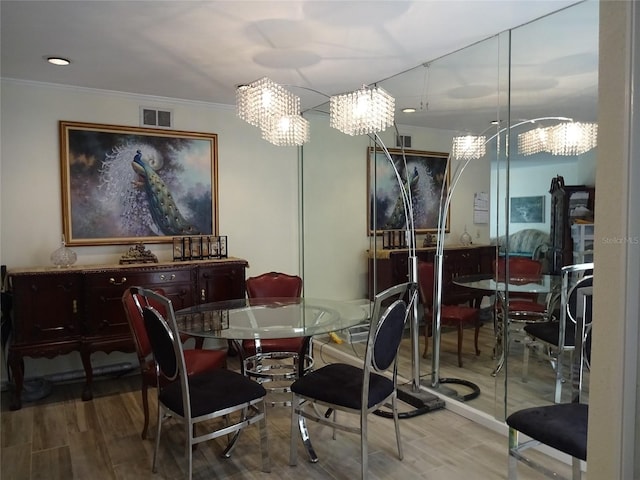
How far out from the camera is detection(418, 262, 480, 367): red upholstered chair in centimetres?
343

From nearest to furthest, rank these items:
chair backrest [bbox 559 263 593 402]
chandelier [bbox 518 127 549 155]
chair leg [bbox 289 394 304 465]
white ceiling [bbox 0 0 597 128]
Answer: chair backrest [bbox 559 263 593 402]
white ceiling [bbox 0 0 597 128]
chair leg [bbox 289 394 304 465]
chandelier [bbox 518 127 549 155]

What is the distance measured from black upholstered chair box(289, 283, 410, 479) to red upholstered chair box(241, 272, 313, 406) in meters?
0.36

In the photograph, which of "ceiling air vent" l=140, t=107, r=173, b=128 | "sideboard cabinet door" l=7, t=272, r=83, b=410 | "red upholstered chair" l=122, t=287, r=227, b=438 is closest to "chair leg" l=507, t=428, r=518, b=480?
"red upholstered chair" l=122, t=287, r=227, b=438

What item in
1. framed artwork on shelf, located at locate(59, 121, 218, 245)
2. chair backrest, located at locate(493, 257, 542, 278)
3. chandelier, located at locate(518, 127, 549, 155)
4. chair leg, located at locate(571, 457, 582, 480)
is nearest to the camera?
chair leg, located at locate(571, 457, 582, 480)

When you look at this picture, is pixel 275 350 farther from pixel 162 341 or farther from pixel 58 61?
pixel 58 61

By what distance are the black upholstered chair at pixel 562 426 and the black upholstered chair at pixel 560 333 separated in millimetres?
504

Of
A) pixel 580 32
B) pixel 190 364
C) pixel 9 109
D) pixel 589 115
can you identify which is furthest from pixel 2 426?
pixel 580 32

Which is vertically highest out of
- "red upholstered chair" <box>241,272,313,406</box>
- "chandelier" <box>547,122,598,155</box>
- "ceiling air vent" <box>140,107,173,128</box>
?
"ceiling air vent" <box>140,107,173,128</box>

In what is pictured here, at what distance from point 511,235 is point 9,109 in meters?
3.79

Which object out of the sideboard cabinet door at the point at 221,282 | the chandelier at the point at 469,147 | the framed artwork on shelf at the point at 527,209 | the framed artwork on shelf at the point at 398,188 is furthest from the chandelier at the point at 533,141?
the sideboard cabinet door at the point at 221,282

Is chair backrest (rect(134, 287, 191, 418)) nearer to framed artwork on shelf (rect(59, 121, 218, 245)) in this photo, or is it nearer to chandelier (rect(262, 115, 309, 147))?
chandelier (rect(262, 115, 309, 147))

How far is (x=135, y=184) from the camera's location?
3.88m

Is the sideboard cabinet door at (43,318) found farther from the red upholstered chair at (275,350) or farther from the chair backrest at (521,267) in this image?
the chair backrest at (521,267)

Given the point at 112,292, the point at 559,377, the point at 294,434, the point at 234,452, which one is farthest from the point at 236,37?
the point at 559,377
